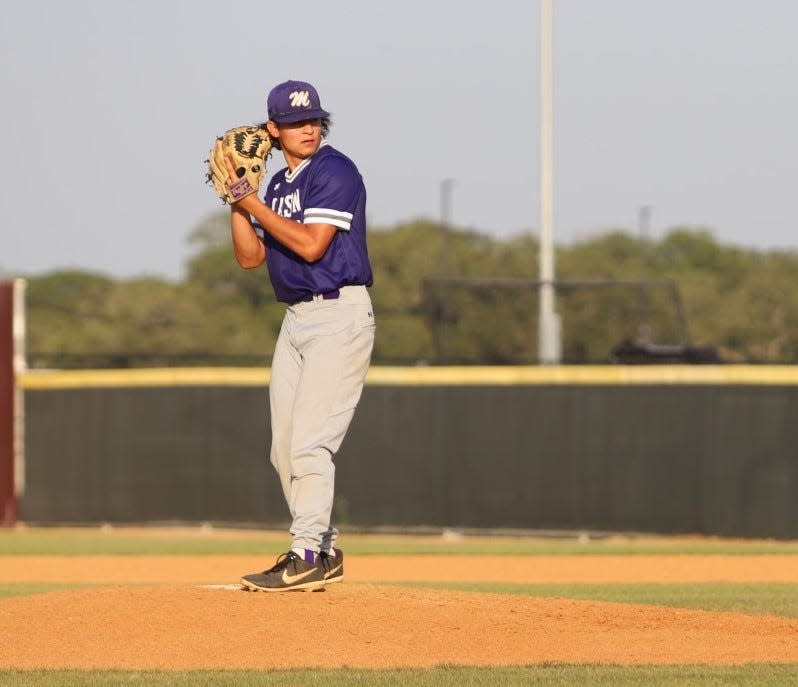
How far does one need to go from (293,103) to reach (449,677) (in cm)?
264

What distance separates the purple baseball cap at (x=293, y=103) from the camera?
7.11 metres

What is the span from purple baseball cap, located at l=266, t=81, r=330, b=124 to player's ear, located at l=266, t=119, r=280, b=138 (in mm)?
31

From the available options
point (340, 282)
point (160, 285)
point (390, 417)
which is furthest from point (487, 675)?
point (160, 285)

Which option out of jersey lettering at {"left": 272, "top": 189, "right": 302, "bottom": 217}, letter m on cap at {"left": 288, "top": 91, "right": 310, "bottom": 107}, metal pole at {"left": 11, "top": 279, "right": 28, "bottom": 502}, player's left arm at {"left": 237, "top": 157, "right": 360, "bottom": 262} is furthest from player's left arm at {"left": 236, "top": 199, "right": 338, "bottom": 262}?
metal pole at {"left": 11, "top": 279, "right": 28, "bottom": 502}

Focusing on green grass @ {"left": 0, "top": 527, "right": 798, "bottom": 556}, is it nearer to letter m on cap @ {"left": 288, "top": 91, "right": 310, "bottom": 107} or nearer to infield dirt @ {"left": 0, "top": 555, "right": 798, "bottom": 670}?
infield dirt @ {"left": 0, "top": 555, "right": 798, "bottom": 670}

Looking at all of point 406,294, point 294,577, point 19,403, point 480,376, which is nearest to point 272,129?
point 294,577

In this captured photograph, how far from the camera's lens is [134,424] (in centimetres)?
1838

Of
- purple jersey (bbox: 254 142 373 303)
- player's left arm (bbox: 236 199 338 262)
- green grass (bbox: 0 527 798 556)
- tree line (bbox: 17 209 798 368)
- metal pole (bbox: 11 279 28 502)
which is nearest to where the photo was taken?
player's left arm (bbox: 236 199 338 262)

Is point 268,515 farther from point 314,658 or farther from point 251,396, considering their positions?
point 314,658

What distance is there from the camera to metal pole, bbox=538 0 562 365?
66.4 ft

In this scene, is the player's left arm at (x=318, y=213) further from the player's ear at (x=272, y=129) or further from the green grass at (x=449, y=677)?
the green grass at (x=449, y=677)

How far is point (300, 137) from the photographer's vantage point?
23.5 ft

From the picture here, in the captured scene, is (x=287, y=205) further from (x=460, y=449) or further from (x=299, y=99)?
(x=460, y=449)

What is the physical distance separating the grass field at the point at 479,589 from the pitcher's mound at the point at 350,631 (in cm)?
18
